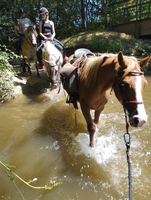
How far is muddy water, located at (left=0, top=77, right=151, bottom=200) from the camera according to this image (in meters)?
2.41

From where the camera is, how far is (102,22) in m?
15.8

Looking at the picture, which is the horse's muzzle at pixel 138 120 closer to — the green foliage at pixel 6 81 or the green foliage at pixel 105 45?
the green foliage at pixel 6 81

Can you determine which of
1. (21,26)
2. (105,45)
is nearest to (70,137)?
(21,26)

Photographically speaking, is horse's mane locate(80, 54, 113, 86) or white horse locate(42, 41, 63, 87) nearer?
horse's mane locate(80, 54, 113, 86)

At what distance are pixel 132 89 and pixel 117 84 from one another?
292 millimetres

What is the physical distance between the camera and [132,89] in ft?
6.40

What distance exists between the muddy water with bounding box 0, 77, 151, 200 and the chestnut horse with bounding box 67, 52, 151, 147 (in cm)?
45

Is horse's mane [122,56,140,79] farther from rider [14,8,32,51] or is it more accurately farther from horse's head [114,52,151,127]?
rider [14,8,32,51]

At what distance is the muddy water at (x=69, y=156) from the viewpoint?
2408 mm

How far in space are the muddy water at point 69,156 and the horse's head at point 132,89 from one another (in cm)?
104

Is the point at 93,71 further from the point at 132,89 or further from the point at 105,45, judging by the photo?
the point at 105,45

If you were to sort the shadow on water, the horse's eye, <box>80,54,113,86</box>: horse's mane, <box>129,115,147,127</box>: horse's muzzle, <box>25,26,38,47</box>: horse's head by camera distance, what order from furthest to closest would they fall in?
<box>25,26,38,47</box>: horse's head < the shadow on water < <box>80,54,113,86</box>: horse's mane < the horse's eye < <box>129,115,147,127</box>: horse's muzzle

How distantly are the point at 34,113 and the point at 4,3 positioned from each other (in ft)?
35.3

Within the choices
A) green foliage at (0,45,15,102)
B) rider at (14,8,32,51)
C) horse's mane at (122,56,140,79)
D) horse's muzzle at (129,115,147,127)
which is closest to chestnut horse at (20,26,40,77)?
rider at (14,8,32,51)
